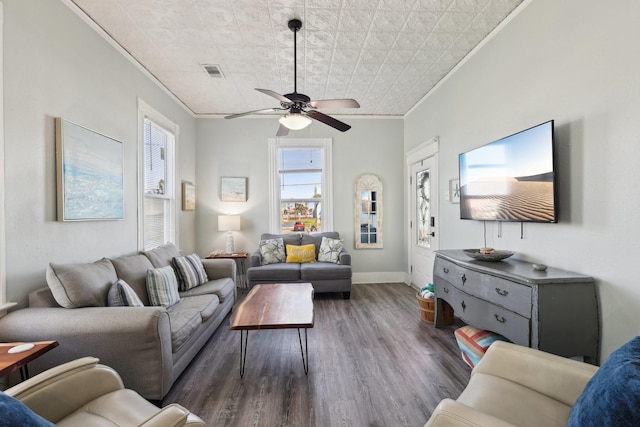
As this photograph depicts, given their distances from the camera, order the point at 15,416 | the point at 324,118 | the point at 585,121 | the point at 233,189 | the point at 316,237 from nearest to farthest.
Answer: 1. the point at 15,416
2. the point at 585,121
3. the point at 324,118
4. the point at 316,237
5. the point at 233,189

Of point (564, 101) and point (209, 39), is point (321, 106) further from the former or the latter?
point (564, 101)

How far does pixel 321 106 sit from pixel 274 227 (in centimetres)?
295

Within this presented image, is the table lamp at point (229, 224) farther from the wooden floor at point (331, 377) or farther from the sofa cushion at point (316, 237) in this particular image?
the wooden floor at point (331, 377)

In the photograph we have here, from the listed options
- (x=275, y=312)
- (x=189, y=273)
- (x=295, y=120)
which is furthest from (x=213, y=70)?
(x=275, y=312)

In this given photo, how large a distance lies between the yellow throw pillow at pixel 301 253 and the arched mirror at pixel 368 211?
38.1 inches

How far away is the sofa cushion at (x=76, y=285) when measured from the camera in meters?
2.00

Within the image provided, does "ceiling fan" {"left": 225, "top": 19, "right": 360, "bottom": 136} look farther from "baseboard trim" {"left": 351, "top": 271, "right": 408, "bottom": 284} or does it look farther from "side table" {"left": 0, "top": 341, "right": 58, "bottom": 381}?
"baseboard trim" {"left": 351, "top": 271, "right": 408, "bottom": 284}

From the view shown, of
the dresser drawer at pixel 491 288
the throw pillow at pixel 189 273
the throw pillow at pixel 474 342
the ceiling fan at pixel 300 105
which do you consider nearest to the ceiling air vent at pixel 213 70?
the ceiling fan at pixel 300 105

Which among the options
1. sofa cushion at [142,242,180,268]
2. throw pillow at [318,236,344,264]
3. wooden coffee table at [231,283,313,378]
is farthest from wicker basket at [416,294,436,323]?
sofa cushion at [142,242,180,268]

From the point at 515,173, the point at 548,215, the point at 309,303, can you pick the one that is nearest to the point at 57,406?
the point at 309,303

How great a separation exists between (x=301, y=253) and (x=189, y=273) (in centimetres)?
184

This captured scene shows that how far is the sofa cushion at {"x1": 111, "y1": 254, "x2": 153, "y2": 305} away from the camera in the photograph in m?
2.61

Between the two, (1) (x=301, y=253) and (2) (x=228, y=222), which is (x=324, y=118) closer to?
(1) (x=301, y=253)

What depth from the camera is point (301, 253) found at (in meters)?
4.72
